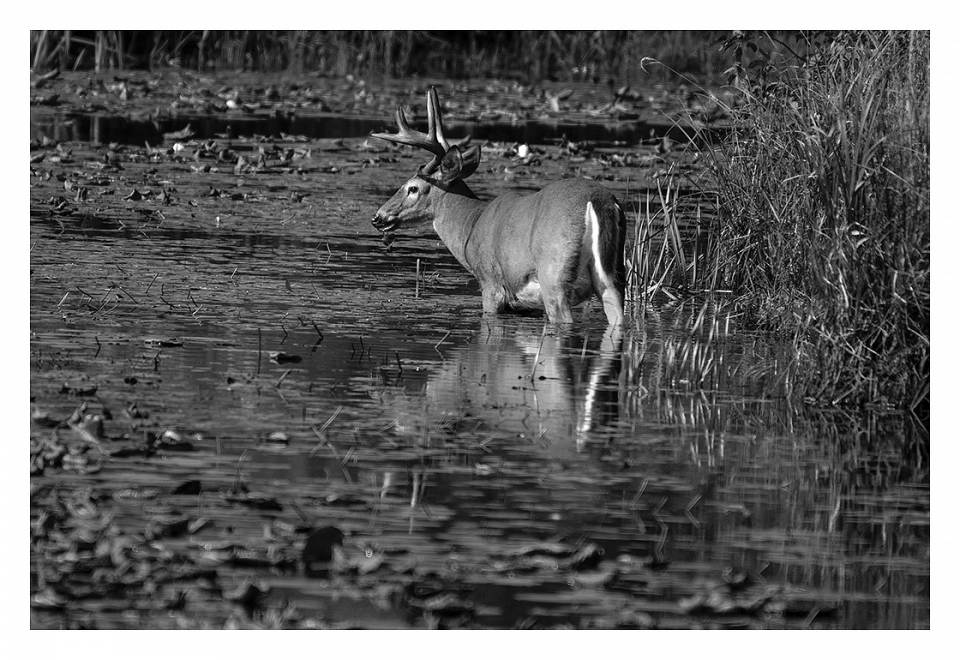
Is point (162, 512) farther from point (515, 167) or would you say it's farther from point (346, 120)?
point (346, 120)

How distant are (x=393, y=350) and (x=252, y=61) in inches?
894

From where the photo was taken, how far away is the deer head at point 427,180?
42.6ft

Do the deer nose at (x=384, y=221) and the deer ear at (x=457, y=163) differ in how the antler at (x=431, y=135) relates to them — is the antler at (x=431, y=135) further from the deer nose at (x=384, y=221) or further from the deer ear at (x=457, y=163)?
the deer nose at (x=384, y=221)

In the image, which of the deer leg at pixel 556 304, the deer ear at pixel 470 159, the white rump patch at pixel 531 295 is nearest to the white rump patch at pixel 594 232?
the deer leg at pixel 556 304

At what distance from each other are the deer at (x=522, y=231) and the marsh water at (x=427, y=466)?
267 millimetres

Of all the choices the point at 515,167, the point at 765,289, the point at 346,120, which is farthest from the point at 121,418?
the point at 346,120

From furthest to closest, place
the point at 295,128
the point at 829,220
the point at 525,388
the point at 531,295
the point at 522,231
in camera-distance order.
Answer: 1. the point at 295,128
2. the point at 531,295
3. the point at 522,231
4. the point at 829,220
5. the point at 525,388

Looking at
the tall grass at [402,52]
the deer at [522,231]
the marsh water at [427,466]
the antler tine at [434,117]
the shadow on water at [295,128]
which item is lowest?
the marsh water at [427,466]

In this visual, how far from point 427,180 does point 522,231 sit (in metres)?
1.68

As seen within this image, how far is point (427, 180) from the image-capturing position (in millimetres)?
13203

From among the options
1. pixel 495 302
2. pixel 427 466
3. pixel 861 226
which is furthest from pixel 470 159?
pixel 427 466

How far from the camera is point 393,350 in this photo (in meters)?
10.4

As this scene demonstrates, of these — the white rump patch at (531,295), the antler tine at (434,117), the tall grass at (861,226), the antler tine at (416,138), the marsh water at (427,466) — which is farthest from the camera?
the antler tine at (416,138)

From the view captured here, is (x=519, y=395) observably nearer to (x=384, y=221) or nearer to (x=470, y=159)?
(x=470, y=159)
